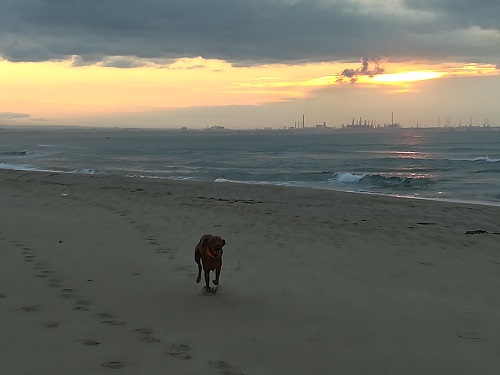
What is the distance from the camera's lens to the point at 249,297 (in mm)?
5039

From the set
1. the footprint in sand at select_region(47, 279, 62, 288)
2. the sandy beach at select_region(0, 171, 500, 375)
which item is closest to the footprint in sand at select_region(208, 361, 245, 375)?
the sandy beach at select_region(0, 171, 500, 375)

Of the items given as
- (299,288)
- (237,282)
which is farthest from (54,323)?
(299,288)

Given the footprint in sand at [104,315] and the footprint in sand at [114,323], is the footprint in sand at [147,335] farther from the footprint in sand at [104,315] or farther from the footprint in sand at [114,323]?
the footprint in sand at [104,315]

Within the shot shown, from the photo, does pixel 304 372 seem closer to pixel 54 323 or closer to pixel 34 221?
pixel 54 323

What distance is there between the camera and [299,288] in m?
5.42

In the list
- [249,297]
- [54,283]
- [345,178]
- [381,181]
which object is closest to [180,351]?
[249,297]

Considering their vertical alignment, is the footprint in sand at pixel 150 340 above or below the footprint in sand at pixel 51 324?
below

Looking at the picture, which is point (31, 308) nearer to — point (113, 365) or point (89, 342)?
point (89, 342)

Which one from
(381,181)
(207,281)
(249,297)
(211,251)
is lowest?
(381,181)

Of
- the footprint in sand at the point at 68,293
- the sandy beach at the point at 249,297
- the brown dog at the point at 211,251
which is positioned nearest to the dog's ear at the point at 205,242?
the brown dog at the point at 211,251

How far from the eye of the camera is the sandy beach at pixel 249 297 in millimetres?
3609

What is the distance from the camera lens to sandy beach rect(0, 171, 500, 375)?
3.61 metres

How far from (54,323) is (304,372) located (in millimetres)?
2159

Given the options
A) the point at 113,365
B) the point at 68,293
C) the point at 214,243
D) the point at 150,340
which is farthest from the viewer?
the point at 68,293
